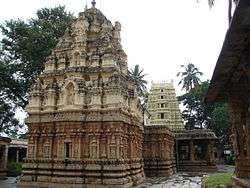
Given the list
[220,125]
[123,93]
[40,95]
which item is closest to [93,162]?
[123,93]

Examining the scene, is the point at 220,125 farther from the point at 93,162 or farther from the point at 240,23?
the point at 240,23

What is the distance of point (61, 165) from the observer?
739 inches

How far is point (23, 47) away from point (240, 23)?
28.2m

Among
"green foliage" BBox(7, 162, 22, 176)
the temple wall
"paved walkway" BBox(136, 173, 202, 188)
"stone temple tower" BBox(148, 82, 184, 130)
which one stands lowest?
"paved walkway" BBox(136, 173, 202, 188)

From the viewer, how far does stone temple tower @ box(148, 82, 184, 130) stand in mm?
45406

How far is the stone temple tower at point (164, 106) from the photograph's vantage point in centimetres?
4541

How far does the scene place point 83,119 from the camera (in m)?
19.0

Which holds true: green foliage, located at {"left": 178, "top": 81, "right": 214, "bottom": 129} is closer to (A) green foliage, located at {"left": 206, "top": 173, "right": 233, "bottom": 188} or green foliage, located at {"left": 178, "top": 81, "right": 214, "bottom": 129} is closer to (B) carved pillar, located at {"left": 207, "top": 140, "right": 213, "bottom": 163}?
(B) carved pillar, located at {"left": 207, "top": 140, "right": 213, "bottom": 163}

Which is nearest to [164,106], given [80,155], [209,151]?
[209,151]

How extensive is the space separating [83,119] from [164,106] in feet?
93.8

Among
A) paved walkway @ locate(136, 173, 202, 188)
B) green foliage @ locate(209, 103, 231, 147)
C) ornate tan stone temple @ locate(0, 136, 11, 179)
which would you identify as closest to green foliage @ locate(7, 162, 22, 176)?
ornate tan stone temple @ locate(0, 136, 11, 179)

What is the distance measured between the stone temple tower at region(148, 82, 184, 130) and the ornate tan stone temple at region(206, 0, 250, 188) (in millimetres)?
Answer: 36266

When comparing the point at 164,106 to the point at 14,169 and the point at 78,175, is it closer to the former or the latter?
the point at 14,169

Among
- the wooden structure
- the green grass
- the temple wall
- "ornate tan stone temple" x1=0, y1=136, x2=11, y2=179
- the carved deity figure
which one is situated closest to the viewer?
the green grass
